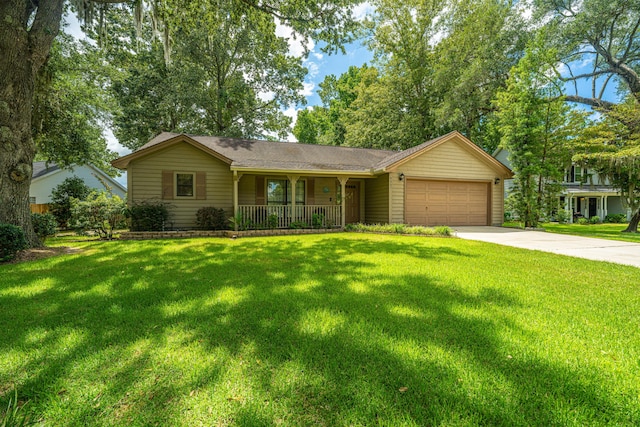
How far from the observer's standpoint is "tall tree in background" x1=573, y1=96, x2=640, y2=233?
1218cm

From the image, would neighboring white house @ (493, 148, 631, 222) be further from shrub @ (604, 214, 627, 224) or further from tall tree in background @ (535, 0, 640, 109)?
tall tree in background @ (535, 0, 640, 109)

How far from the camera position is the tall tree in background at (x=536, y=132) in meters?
12.3

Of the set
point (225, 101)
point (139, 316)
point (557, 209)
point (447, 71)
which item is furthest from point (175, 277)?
point (447, 71)

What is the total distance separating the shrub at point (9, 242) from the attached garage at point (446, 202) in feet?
41.1

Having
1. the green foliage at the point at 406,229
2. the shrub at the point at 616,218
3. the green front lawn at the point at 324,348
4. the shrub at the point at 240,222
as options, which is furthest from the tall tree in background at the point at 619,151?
the shrub at the point at 240,222

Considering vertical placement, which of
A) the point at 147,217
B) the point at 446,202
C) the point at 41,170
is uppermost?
the point at 41,170

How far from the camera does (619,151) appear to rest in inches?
477

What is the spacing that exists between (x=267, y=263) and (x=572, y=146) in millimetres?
15233

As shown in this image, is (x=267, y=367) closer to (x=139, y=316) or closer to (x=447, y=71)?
(x=139, y=316)

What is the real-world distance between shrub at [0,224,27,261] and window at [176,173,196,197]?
5643 millimetres

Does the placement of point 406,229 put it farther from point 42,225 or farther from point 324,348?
point 42,225

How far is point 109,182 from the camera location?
23531 millimetres

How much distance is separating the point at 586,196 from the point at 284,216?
2535 cm

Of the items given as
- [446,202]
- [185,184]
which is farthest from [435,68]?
[185,184]
